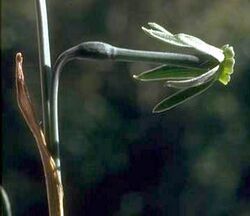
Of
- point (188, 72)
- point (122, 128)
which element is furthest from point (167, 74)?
point (122, 128)

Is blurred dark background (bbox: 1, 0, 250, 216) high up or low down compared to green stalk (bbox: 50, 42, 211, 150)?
down

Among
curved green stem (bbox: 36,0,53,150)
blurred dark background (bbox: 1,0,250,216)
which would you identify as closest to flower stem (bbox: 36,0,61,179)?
curved green stem (bbox: 36,0,53,150)

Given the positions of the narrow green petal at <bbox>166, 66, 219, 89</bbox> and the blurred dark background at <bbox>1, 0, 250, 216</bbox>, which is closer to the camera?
the narrow green petal at <bbox>166, 66, 219, 89</bbox>

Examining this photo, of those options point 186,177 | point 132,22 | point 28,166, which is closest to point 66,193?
point 28,166

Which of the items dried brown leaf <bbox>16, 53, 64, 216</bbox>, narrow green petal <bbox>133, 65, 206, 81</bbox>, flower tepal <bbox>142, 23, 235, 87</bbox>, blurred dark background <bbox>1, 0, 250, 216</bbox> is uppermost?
flower tepal <bbox>142, 23, 235, 87</bbox>

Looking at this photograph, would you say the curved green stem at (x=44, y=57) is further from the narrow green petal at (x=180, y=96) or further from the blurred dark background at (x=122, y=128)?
the blurred dark background at (x=122, y=128)

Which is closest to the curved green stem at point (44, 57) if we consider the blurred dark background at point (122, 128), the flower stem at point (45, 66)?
the flower stem at point (45, 66)

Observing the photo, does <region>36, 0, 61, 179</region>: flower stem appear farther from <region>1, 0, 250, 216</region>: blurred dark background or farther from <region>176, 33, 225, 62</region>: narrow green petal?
<region>1, 0, 250, 216</region>: blurred dark background
